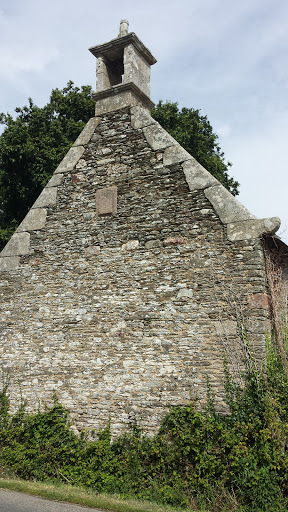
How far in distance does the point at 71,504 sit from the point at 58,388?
6.88ft

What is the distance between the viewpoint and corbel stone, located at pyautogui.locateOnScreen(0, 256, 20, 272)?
8.11 metres

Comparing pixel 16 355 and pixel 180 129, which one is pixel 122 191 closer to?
pixel 16 355

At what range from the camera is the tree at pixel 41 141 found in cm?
1337

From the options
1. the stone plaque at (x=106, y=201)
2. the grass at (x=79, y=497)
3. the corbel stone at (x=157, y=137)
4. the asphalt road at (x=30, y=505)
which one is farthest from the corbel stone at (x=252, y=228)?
the asphalt road at (x=30, y=505)

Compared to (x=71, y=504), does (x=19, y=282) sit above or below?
above

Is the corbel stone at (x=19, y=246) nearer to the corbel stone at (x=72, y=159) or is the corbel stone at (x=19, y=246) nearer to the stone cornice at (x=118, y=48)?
the corbel stone at (x=72, y=159)

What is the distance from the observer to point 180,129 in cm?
1486

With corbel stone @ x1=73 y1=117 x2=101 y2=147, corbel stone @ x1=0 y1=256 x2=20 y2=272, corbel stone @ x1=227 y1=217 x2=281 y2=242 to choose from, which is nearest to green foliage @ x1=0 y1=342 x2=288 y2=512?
corbel stone @ x1=227 y1=217 x2=281 y2=242

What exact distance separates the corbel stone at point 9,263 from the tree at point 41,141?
557 cm

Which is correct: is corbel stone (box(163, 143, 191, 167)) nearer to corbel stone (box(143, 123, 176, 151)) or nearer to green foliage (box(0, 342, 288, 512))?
corbel stone (box(143, 123, 176, 151))

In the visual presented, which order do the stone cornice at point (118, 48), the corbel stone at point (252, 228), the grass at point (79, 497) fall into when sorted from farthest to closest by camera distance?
the stone cornice at point (118, 48), the corbel stone at point (252, 228), the grass at point (79, 497)

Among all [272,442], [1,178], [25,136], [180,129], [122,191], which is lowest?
[272,442]

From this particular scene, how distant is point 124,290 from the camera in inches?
271

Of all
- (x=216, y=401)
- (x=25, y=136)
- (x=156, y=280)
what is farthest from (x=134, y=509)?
(x=25, y=136)
